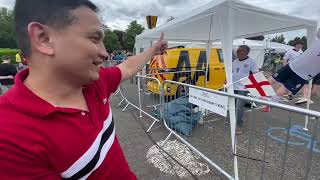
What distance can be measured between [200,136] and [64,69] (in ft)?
14.1

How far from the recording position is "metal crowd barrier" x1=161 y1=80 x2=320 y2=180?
12.3 feet

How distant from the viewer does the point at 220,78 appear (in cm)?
940

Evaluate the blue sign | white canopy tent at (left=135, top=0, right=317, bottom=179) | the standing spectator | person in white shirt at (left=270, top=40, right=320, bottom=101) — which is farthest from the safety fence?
the standing spectator

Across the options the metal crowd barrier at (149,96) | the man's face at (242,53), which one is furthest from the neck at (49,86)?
the man's face at (242,53)

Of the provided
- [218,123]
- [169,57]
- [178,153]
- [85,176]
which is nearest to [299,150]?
[218,123]

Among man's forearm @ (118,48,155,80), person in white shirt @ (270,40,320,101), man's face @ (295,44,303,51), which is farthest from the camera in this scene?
man's face @ (295,44,303,51)

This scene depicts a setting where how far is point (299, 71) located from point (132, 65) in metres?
2.34

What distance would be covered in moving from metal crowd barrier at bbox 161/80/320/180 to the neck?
231 cm

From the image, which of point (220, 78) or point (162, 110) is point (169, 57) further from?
point (162, 110)

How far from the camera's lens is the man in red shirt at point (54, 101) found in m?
0.88

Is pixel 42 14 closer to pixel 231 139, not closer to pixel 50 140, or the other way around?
pixel 50 140

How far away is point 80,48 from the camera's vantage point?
103 centimetres

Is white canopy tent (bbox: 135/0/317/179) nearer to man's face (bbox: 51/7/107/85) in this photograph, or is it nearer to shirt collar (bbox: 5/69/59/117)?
man's face (bbox: 51/7/107/85)

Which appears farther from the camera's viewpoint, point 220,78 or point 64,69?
point 220,78
